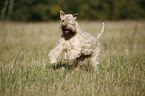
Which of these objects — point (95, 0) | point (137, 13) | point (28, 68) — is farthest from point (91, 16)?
point (28, 68)

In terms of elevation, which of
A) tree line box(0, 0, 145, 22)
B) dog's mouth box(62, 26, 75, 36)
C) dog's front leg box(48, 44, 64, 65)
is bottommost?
dog's front leg box(48, 44, 64, 65)

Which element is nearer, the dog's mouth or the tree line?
the dog's mouth

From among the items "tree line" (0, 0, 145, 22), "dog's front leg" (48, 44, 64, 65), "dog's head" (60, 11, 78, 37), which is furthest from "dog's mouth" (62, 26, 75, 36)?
"tree line" (0, 0, 145, 22)

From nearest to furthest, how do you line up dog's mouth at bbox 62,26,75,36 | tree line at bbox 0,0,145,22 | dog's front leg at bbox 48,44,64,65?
dog's mouth at bbox 62,26,75,36 < dog's front leg at bbox 48,44,64,65 < tree line at bbox 0,0,145,22

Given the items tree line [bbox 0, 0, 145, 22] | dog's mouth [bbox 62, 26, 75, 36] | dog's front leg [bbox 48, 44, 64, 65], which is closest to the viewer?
dog's mouth [bbox 62, 26, 75, 36]

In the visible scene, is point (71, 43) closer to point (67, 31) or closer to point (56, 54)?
point (67, 31)

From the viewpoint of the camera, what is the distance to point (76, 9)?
2489 cm

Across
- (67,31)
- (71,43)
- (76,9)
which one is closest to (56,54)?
(71,43)

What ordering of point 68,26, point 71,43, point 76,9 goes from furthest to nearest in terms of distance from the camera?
point 76,9 < point 71,43 < point 68,26

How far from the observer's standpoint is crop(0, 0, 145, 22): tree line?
23.2 metres

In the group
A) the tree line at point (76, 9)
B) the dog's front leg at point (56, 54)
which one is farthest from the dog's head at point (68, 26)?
the tree line at point (76, 9)

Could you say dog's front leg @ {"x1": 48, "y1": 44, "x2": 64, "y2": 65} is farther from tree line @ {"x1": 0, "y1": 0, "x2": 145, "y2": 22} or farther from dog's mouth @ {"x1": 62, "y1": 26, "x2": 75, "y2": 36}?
tree line @ {"x1": 0, "y1": 0, "x2": 145, "y2": 22}

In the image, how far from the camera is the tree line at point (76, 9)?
2322 cm

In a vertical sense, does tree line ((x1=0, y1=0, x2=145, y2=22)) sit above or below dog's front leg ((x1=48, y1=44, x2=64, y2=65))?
above
